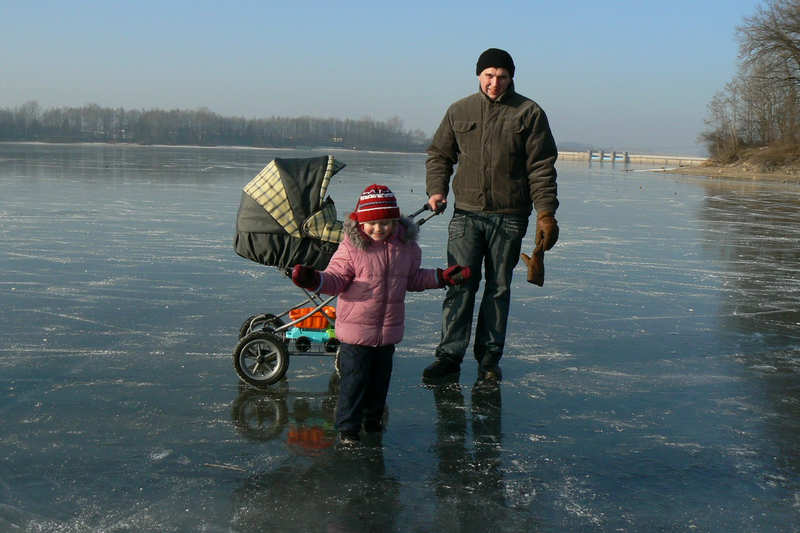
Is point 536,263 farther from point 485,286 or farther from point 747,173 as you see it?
point 747,173

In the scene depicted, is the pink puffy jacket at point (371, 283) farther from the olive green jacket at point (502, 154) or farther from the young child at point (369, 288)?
the olive green jacket at point (502, 154)

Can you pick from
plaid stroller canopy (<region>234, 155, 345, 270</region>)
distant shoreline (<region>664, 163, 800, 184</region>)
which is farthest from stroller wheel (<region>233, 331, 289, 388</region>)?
distant shoreline (<region>664, 163, 800, 184</region>)

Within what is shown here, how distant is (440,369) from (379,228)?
1.36m

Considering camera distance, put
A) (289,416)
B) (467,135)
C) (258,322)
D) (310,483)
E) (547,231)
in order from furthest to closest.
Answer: (258,322)
(467,135)
(547,231)
(289,416)
(310,483)

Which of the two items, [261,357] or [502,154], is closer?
[261,357]

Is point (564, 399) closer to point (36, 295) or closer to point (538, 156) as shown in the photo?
point (538, 156)

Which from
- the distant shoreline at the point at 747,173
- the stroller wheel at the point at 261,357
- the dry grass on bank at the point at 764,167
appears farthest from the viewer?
the dry grass on bank at the point at 764,167

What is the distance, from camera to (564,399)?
4.42 metres

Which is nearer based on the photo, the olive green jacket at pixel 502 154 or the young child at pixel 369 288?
the young child at pixel 369 288

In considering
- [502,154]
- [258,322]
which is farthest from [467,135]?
[258,322]

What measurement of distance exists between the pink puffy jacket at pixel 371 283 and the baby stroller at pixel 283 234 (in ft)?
Result: 2.37

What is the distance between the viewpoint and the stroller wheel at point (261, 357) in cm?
450

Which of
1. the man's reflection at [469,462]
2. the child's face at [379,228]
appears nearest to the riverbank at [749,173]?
the man's reflection at [469,462]

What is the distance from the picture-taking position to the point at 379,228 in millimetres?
3709
